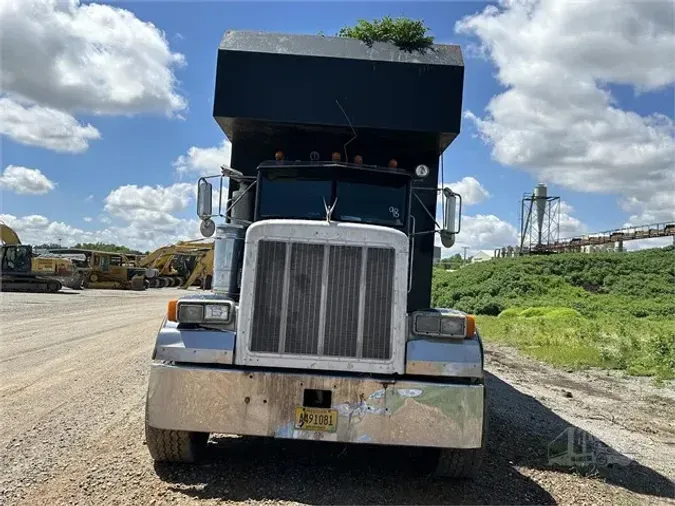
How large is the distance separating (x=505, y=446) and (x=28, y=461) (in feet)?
13.8

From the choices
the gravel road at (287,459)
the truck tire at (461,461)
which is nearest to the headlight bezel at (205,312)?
the gravel road at (287,459)

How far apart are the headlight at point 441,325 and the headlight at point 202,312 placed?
1458 mm

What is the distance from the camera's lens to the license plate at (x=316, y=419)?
441 centimetres

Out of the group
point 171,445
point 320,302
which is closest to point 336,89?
point 320,302

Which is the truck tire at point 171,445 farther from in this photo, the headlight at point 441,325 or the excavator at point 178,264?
the excavator at point 178,264

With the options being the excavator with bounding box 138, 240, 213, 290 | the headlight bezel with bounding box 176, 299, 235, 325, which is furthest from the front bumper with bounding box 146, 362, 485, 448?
the excavator with bounding box 138, 240, 213, 290

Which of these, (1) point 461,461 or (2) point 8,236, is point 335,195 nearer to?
(1) point 461,461

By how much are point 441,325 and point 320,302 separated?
946mm

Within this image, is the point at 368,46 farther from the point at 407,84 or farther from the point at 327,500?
the point at 327,500

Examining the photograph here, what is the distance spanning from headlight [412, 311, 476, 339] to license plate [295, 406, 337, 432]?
908mm

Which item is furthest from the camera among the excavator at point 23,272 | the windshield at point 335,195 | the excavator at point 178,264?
the excavator at point 178,264

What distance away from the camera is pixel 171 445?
4.61 metres

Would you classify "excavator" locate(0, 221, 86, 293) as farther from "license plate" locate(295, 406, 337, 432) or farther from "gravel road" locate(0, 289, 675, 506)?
"license plate" locate(295, 406, 337, 432)

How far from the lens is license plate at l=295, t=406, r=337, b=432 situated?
174 inches
